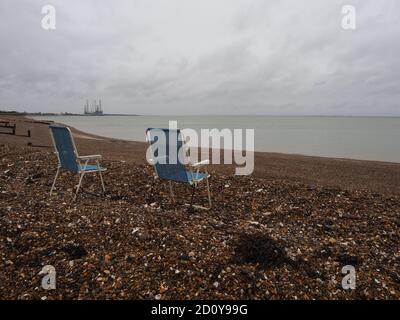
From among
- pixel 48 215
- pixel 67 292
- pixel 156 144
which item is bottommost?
pixel 67 292

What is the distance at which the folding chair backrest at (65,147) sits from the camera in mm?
5322

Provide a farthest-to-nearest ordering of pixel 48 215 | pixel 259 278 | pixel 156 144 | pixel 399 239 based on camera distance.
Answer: pixel 156 144 → pixel 48 215 → pixel 399 239 → pixel 259 278

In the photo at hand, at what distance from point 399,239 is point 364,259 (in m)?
1.04

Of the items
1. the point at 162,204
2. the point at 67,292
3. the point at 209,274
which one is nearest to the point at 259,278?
the point at 209,274

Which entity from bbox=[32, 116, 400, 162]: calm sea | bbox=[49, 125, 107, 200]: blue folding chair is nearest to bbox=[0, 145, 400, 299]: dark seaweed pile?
bbox=[49, 125, 107, 200]: blue folding chair

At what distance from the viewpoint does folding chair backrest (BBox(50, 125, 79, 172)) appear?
532 centimetres

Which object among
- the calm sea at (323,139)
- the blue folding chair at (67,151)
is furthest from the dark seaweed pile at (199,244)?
the calm sea at (323,139)

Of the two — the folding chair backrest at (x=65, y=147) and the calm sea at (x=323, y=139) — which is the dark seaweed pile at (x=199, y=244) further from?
the calm sea at (x=323, y=139)

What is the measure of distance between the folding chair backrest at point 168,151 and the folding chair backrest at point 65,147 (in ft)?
4.95

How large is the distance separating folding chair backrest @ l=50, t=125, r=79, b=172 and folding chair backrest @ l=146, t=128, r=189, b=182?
4.95 ft

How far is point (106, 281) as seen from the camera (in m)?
2.90

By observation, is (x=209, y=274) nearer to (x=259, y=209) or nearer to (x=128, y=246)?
(x=128, y=246)

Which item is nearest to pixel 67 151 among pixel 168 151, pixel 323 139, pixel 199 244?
pixel 168 151

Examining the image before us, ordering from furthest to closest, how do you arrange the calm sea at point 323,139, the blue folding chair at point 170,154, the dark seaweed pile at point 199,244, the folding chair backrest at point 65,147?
the calm sea at point 323,139 < the folding chair backrest at point 65,147 < the blue folding chair at point 170,154 < the dark seaweed pile at point 199,244
